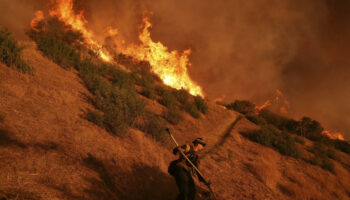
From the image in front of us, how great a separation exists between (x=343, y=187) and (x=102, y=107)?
11164 millimetres

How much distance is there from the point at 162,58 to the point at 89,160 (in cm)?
1995

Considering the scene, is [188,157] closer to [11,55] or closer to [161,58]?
[11,55]

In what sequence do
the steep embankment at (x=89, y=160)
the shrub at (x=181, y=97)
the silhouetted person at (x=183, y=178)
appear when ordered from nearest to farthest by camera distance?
the steep embankment at (x=89, y=160) → the silhouetted person at (x=183, y=178) → the shrub at (x=181, y=97)

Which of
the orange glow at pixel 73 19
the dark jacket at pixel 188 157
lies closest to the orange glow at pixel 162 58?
the orange glow at pixel 73 19

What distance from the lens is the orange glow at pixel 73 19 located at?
16703 millimetres

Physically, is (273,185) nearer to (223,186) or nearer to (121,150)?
(223,186)

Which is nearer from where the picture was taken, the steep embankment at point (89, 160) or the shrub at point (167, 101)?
the steep embankment at point (89, 160)

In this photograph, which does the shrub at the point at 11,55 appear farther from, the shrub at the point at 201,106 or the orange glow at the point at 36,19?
the shrub at the point at 201,106

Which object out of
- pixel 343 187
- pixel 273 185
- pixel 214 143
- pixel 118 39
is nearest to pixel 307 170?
pixel 343 187

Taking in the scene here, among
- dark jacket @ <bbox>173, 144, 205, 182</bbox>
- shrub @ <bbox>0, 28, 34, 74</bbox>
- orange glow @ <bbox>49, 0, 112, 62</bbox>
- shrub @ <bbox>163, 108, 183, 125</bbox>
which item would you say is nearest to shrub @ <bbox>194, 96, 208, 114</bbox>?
shrub @ <bbox>163, 108, 183, 125</bbox>

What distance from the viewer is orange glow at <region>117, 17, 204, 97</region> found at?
2233 centimetres

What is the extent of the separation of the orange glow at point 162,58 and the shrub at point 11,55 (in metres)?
15.6

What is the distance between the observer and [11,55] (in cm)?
637

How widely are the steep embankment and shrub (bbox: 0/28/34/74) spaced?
12.6 inches
